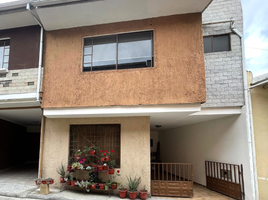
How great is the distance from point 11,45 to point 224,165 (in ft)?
31.0

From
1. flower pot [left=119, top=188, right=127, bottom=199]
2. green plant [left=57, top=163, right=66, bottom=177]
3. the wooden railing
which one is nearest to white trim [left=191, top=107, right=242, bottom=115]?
the wooden railing

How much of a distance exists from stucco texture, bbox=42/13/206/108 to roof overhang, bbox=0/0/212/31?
0.19 metres

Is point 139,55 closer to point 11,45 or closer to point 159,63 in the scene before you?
point 159,63

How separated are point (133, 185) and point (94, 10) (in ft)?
19.3

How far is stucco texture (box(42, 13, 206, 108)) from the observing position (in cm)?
608

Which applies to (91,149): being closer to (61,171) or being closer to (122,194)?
(61,171)

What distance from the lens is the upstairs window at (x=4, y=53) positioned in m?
7.79

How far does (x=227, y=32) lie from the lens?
746 cm

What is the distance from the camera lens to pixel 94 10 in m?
6.43

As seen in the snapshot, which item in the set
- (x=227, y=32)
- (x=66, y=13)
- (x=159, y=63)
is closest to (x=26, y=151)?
(x=66, y=13)

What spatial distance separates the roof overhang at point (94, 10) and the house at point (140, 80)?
1.3 inches

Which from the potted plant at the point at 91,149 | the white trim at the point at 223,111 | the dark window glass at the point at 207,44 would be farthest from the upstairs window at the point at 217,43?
the potted plant at the point at 91,149

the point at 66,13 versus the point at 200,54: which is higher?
the point at 66,13

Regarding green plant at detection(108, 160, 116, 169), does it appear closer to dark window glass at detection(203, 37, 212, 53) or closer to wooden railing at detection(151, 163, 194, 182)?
wooden railing at detection(151, 163, 194, 182)
